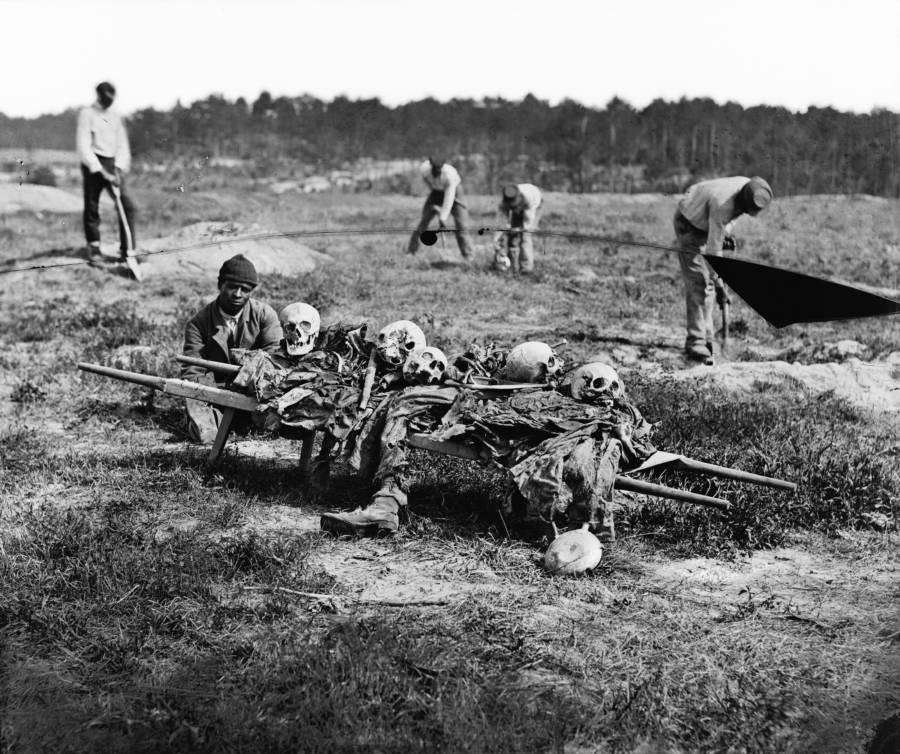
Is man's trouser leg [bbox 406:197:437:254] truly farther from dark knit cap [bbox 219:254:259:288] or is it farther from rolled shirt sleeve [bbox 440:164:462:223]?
dark knit cap [bbox 219:254:259:288]

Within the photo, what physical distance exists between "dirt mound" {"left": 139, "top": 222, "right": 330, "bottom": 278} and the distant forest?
65.1 feet

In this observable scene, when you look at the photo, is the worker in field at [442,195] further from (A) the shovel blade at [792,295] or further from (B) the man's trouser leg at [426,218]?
(A) the shovel blade at [792,295]

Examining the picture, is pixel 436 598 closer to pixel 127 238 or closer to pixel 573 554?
pixel 573 554

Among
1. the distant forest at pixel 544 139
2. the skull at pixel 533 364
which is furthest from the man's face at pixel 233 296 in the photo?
the distant forest at pixel 544 139

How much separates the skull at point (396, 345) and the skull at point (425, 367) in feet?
0.36

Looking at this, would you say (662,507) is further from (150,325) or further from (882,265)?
(882,265)

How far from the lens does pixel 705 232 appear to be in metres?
10.1

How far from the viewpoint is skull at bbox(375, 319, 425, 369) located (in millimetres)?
6234

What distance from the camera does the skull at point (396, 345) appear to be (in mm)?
6234

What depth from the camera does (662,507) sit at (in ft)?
19.6

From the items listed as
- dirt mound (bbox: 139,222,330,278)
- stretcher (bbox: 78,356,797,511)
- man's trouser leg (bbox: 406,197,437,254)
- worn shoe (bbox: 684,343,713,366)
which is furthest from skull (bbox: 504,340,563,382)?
man's trouser leg (bbox: 406,197,437,254)

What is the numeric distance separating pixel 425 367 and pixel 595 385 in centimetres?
105

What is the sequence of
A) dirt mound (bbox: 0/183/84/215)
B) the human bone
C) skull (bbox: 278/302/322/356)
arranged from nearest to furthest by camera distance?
the human bone
skull (bbox: 278/302/322/356)
dirt mound (bbox: 0/183/84/215)

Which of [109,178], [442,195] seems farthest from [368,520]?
[442,195]
